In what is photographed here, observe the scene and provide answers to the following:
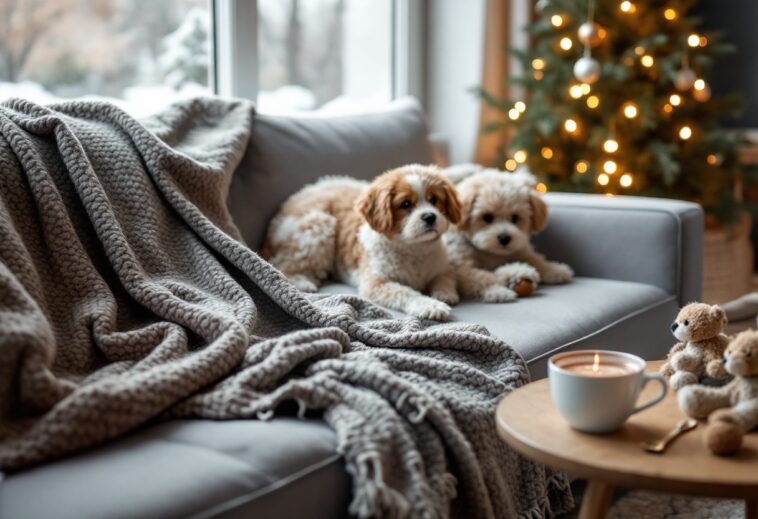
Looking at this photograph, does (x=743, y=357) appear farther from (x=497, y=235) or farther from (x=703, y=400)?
(x=497, y=235)

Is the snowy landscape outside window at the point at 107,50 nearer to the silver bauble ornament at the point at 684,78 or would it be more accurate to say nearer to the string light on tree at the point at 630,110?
the string light on tree at the point at 630,110

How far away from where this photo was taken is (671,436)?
1.19 metres

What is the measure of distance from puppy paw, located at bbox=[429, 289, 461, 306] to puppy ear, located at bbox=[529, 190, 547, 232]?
0.36 m

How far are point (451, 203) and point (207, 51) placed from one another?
3.75 feet

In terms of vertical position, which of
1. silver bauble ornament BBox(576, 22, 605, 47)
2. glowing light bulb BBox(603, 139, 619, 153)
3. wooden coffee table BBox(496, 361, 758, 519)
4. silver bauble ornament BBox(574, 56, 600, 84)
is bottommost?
wooden coffee table BBox(496, 361, 758, 519)

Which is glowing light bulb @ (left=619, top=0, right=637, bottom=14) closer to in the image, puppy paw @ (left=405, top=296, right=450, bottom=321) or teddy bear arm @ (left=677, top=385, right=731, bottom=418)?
puppy paw @ (left=405, top=296, right=450, bottom=321)

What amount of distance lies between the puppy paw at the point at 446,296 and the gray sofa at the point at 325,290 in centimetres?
3

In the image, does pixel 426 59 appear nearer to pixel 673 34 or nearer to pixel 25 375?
pixel 673 34

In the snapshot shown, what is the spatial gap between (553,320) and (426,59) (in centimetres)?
196

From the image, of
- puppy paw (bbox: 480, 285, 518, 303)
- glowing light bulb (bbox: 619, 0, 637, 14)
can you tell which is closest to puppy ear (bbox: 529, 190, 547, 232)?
puppy paw (bbox: 480, 285, 518, 303)

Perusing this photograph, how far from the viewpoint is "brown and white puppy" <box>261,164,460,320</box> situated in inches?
80.7

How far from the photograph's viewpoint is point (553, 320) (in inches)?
77.9

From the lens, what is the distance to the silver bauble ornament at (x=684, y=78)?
327cm

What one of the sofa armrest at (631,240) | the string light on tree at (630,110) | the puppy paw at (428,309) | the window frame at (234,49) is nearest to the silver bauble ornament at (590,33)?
the string light on tree at (630,110)
